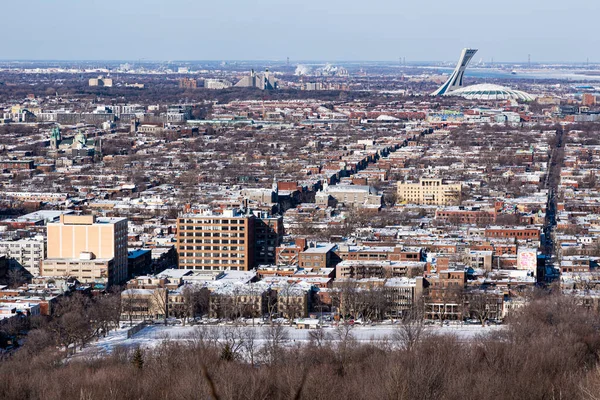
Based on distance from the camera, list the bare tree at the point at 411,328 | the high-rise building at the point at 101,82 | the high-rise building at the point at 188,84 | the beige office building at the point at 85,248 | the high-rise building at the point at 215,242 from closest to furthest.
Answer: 1. the bare tree at the point at 411,328
2. the beige office building at the point at 85,248
3. the high-rise building at the point at 215,242
4. the high-rise building at the point at 188,84
5. the high-rise building at the point at 101,82

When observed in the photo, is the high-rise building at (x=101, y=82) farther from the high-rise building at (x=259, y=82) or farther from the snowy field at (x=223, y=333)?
the snowy field at (x=223, y=333)

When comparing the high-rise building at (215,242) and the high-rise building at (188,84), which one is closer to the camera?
the high-rise building at (215,242)

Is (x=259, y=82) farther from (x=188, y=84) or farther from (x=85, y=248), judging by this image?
(x=85, y=248)

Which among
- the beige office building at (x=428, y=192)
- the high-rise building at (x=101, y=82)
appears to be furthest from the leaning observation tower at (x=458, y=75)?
the beige office building at (x=428, y=192)

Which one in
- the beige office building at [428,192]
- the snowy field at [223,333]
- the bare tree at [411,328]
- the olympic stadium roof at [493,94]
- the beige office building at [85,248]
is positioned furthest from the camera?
the olympic stadium roof at [493,94]

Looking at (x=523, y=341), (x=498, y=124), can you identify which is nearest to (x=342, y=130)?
(x=498, y=124)

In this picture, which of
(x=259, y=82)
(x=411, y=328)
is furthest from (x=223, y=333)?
(x=259, y=82)
